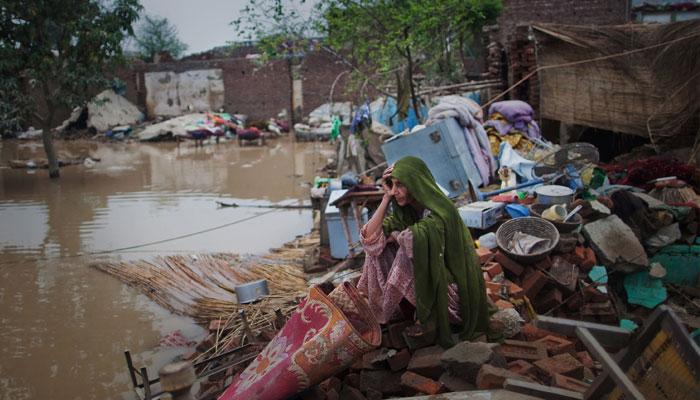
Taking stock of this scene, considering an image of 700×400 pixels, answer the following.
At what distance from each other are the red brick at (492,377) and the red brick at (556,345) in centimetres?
76

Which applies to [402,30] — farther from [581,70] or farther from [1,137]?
[1,137]

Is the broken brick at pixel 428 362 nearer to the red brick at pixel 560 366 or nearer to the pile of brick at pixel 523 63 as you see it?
the red brick at pixel 560 366

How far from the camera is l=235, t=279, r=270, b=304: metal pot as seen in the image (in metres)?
5.08

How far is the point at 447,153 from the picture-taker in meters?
7.41

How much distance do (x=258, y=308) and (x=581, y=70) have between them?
6.30 meters

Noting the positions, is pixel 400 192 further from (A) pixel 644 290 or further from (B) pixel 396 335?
(A) pixel 644 290

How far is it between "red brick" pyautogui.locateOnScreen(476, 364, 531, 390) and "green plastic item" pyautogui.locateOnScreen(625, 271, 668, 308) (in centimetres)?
299

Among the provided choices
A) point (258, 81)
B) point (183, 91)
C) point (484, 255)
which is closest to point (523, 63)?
point (484, 255)

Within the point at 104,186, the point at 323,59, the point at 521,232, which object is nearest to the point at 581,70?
the point at 521,232

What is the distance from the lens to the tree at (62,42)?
12.8m

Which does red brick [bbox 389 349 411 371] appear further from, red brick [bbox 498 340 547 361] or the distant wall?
the distant wall

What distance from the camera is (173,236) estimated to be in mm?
8758

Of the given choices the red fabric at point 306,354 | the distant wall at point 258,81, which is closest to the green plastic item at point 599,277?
the red fabric at point 306,354

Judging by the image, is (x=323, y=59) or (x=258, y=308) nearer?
(x=258, y=308)
